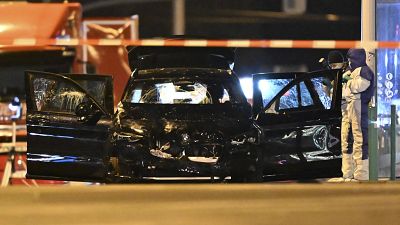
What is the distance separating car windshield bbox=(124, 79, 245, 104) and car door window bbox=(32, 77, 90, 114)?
2.16ft

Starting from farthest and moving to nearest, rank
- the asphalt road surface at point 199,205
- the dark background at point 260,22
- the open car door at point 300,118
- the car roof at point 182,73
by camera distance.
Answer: the dark background at point 260,22, the car roof at point 182,73, the open car door at point 300,118, the asphalt road surface at point 199,205

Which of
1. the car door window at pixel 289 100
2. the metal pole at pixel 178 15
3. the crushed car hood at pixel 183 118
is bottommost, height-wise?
the crushed car hood at pixel 183 118

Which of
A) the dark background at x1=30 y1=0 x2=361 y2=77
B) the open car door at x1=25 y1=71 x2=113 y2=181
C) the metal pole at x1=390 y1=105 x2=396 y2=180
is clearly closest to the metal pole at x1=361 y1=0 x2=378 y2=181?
the metal pole at x1=390 y1=105 x2=396 y2=180

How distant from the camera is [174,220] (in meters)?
4.95

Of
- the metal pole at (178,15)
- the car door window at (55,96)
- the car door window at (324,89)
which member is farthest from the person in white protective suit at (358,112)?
the metal pole at (178,15)

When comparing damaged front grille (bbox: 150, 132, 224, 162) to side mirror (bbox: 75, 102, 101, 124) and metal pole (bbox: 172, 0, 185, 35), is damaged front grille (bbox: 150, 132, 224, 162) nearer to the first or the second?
side mirror (bbox: 75, 102, 101, 124)

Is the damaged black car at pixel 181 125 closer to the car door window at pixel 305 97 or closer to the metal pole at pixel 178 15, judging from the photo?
the car door window at pixel 305 97

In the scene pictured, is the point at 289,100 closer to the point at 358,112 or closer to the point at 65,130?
the point at 358,112

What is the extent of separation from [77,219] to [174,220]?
745mm

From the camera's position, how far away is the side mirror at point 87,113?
771 centimetres

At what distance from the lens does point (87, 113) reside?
771cm

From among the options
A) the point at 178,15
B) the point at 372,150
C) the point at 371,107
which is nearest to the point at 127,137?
the point at 372,150

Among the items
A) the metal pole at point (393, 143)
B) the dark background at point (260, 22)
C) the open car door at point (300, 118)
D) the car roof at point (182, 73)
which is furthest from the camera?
the dark background at point (260, 22)

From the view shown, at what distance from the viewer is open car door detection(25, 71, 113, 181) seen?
7.75m
